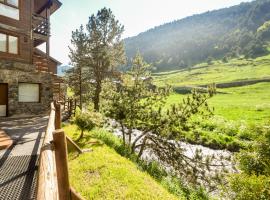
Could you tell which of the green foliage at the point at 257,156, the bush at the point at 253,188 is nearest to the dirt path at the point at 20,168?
the bush at the point at 253,188

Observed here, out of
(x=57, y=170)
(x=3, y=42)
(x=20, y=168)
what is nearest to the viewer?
(x=57, y=170)

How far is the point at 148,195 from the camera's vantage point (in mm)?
8703

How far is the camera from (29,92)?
865 inches

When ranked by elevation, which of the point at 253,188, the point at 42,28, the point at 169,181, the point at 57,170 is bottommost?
the point at 169,181

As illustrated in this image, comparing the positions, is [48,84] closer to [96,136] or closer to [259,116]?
[96,136]

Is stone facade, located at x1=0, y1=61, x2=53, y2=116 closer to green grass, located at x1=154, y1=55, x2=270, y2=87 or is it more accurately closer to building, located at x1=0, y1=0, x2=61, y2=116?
building, located at x1=0, y1=0, x2=61, y2=116

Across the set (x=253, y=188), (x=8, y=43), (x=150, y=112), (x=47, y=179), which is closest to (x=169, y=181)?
(x=150, y=112)

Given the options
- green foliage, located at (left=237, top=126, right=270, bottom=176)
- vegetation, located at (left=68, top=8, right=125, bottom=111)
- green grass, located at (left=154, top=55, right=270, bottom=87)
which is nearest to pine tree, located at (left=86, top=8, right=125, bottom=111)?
vegetation, located at (left=68, top=8, right=125, bottom=111)

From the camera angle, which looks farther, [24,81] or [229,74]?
[229,74]

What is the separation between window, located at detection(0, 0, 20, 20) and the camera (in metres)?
19.8

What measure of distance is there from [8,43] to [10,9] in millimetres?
2711

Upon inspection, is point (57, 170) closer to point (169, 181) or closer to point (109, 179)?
point (109, 179)

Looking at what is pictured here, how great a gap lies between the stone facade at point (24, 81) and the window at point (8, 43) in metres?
1.07

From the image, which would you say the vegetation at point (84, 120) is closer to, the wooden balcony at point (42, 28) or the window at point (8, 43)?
the window at point (8, 43)
